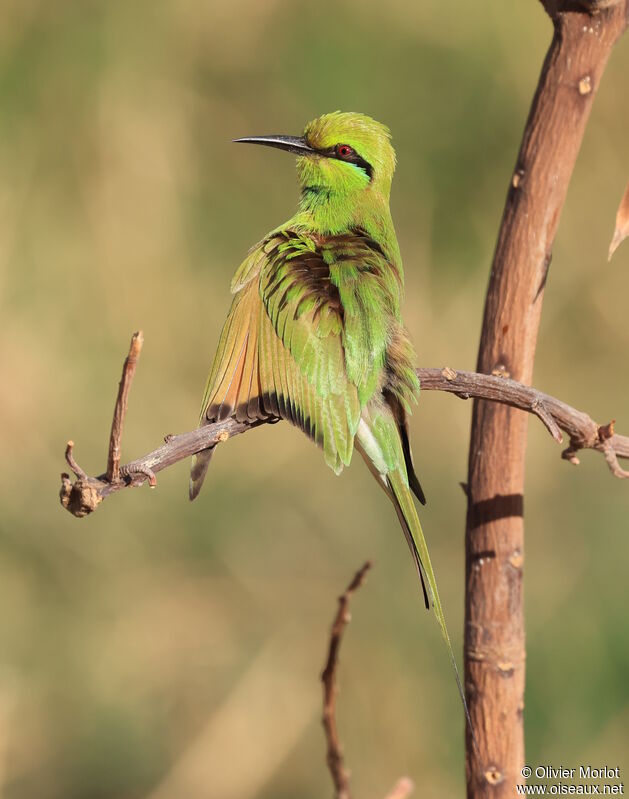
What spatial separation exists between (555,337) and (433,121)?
724 mm

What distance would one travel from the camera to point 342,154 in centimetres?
185

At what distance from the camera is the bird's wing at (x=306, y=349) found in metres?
1.41

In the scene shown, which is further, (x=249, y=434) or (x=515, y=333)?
(x=249, y=434)

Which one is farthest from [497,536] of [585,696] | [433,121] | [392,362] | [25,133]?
[25,133]

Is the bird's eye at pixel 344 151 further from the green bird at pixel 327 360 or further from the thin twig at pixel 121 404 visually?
the thin twig at pixel 121 404

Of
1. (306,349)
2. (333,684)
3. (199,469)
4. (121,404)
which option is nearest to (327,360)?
(306,349)

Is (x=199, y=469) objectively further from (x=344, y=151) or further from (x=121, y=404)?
(x=344, y=151)

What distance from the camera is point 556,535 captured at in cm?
294

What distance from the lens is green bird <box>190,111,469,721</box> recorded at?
4.62ft

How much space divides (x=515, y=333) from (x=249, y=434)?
6.06 ft

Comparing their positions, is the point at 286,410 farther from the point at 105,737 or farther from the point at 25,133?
the point at 25,133

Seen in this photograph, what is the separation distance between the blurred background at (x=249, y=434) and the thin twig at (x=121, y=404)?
1.78 meters

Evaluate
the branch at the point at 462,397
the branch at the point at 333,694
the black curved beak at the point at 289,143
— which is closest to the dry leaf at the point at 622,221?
the branch at the point at 462,397

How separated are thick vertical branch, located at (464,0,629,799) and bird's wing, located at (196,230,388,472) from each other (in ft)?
0.60
